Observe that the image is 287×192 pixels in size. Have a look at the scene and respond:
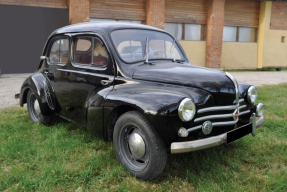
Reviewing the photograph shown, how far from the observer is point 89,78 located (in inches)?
134

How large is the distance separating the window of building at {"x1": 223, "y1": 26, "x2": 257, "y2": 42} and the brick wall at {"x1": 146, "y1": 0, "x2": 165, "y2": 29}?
4.74 m

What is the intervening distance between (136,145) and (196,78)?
0.99 metres

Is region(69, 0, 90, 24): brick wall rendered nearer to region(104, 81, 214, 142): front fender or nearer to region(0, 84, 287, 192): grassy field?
region(0, 84, 287, 192): grassy field

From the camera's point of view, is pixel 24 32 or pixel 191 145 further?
pixel 24 32

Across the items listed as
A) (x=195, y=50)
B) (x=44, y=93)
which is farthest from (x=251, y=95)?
(x=195, y=50)

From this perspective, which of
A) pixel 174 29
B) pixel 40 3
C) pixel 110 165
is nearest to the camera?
pixel 110 165

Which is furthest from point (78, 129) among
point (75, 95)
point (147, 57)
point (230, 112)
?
point (230, 112)

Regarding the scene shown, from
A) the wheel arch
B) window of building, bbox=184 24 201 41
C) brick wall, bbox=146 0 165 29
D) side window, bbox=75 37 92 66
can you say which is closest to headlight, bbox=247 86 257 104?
the wheel arch

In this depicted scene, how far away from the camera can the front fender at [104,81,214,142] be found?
8.00 ft

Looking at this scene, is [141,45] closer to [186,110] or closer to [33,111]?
[186,110]

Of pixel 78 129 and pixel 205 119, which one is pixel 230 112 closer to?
pixel 205 119

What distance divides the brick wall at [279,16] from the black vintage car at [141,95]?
54.9 ft

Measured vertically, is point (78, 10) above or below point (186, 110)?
above

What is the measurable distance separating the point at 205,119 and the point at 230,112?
399 mm
